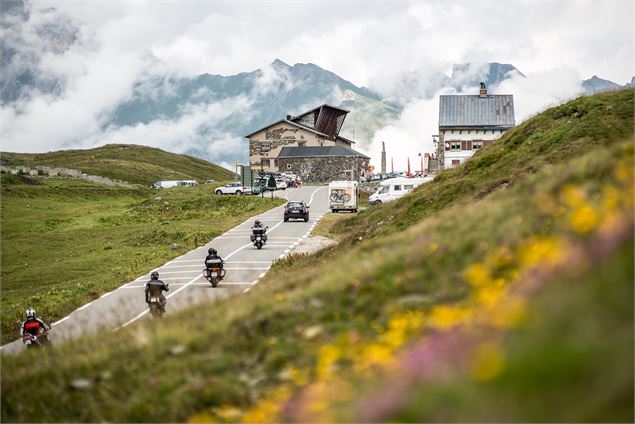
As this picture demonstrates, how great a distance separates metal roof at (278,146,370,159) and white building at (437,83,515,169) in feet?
71.6

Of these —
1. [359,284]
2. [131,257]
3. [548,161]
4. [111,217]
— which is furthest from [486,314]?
[111,217]

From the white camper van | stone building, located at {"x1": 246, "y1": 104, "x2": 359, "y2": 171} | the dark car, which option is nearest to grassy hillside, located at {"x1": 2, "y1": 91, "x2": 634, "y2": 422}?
→ the dark car

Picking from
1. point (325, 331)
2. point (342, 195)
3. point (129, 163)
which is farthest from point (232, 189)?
point (325, 331)

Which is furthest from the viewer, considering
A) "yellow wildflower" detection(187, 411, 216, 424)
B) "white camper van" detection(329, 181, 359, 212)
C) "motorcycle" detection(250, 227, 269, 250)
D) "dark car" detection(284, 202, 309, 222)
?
"white camper van" detection(329, 181, 359, 212)

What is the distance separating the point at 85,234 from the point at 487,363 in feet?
167

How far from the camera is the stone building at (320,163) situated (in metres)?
106

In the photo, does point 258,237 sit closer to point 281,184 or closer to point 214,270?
point 214,270

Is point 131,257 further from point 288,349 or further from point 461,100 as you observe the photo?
point 461,100

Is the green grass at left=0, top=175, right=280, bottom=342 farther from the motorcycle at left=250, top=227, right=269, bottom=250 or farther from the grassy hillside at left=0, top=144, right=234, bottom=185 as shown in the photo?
the grassy hillside at left=0, top=144, right=234, bottom=185

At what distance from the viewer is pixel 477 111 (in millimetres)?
87750

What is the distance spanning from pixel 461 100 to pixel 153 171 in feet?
181

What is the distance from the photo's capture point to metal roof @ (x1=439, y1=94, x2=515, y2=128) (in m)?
86.5

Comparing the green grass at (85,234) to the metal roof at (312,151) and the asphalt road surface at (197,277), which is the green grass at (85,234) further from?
the metal roof at (312,151)

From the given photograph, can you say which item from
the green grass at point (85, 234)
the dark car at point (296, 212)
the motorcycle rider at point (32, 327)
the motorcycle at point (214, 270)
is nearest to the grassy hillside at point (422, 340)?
the motorcycle rider at point (32, 327)
